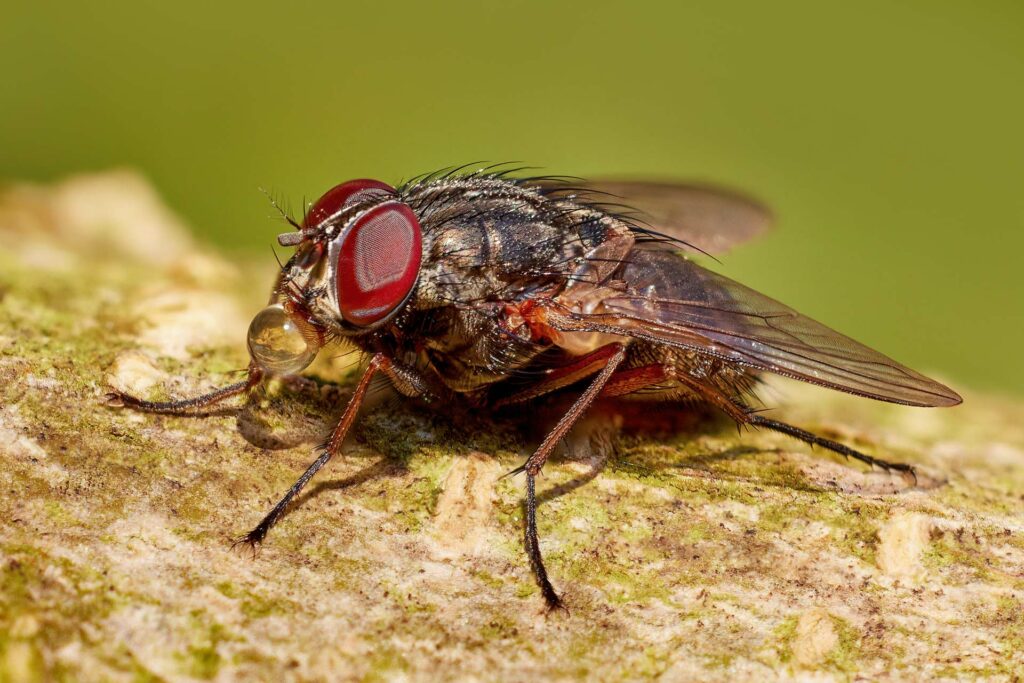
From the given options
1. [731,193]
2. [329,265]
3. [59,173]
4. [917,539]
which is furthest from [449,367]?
[59,173]

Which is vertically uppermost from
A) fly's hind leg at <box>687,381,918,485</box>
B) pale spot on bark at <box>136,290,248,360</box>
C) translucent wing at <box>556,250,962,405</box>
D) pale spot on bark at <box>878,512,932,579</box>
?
translucent wing at <box>556,250,962,405</box>

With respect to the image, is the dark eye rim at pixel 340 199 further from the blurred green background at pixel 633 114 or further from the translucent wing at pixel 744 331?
the blurred green background at pixel 633 114

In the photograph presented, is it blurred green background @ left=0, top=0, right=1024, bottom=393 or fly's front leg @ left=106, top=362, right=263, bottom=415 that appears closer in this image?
fly's front leg @ left=106, top=362, right=263, bottom=415

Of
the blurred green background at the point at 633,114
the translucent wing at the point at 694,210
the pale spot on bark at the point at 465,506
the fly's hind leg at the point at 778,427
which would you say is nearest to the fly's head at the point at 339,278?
the pale spot on bark at the point at 465,506

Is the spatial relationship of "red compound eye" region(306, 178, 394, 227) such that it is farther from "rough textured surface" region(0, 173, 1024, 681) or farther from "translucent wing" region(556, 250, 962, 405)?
"translucent wing" region(556, 250, 962, 405)

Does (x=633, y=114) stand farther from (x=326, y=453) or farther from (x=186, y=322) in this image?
(x=326, y=453)

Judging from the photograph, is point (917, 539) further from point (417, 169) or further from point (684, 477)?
point (417, 169)

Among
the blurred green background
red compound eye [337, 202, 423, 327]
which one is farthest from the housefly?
the blurred green background

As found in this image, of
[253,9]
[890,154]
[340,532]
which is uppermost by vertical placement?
Answer: [890,154]
